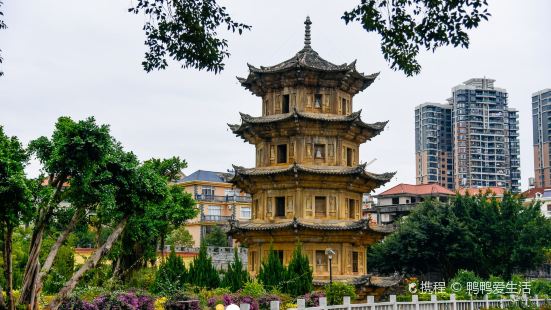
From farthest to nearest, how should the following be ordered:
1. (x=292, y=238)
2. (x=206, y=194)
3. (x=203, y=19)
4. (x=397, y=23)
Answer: (x=206, y=194), (x=292, y=238), (x=203, y=19), (x=397, y=23)

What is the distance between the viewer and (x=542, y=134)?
9969 cm

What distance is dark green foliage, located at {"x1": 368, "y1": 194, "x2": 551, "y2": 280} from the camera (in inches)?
1652

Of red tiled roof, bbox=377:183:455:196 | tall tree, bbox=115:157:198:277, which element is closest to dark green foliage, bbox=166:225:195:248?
red tiled roof, bbox=377:183:455:196

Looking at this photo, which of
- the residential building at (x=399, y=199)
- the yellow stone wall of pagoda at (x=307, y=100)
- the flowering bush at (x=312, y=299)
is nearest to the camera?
the flowering bush at (x=312, y=299)

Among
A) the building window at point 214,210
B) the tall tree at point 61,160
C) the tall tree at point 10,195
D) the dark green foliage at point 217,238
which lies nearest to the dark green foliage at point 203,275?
the tall tree at point 61,160

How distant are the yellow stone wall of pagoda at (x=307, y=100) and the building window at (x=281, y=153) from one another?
1.58 m

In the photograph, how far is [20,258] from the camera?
3244cm

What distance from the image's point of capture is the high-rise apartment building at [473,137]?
9869 cm

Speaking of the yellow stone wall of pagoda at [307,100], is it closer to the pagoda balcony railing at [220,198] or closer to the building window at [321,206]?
the building window at [321,206]

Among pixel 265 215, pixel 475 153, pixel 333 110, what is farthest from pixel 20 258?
pixel 475 153

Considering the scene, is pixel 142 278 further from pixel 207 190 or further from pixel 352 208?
pixel 207 190

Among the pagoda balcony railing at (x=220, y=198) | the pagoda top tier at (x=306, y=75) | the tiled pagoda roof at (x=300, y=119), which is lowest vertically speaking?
the pagoda balcony railing at (x=220, y=198)

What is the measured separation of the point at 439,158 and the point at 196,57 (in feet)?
319

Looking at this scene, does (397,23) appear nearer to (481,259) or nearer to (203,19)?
(203,19)
